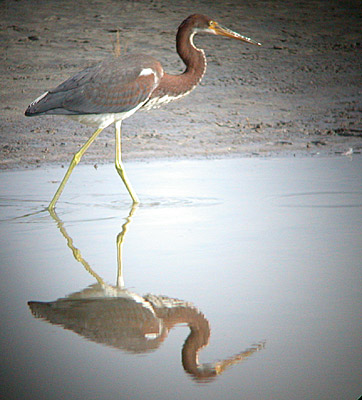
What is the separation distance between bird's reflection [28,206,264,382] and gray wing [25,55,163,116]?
2.86 meters

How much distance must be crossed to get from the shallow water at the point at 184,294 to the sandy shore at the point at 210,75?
238cm

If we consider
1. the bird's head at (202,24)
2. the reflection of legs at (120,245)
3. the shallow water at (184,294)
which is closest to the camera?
the shallow water at (184,294)

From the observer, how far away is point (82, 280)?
4.01 meters

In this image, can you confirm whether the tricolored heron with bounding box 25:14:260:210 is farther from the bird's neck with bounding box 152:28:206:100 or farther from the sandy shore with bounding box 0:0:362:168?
the sandy shore with bounding box 0:0:362:168

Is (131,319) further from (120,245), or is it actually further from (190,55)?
(190,55)

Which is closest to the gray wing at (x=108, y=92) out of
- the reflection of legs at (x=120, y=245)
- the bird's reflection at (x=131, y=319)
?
the reflection of legs at (x=120, y=245)

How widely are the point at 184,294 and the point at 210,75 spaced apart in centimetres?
807

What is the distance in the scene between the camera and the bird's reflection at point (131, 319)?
305 centimetres

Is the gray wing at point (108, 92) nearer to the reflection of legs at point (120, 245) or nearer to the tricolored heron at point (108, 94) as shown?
the tricolored heron at point (108, 94)

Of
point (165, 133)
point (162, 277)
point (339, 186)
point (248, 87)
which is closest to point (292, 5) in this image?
point (248, 87)

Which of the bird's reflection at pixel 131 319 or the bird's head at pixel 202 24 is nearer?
the bird's reflection at pixel 131 319

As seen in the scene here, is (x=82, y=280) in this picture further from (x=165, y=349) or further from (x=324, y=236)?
(x=324, y=236)

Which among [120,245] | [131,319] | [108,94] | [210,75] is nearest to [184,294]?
[131,319]

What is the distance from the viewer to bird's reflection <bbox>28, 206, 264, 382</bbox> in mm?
3047
